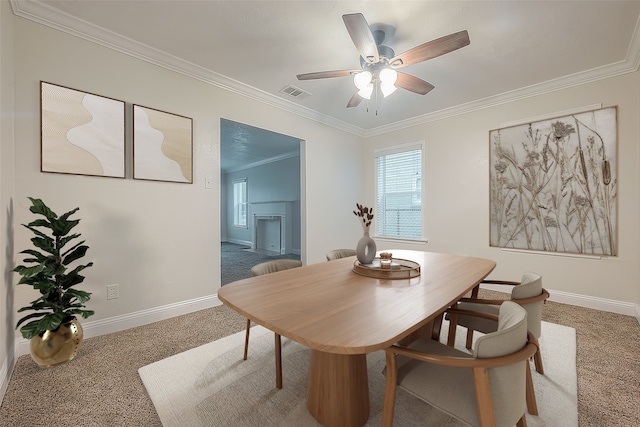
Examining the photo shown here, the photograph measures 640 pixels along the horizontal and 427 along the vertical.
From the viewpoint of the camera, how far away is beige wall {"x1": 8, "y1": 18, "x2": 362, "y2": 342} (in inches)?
78.5

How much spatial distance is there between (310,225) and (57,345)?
9.58 feet

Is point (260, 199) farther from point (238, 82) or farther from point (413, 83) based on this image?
point (413, 83)

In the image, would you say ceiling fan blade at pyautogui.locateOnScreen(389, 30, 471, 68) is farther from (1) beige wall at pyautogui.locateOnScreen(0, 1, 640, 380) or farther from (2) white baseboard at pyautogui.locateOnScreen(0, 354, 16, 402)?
(2) white baseboard at pyautogui.locateOnScreen(0, 354, 16, 402)

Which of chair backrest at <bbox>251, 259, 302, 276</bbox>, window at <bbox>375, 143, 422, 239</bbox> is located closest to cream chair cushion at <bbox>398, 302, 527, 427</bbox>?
chair backrest at <bbox>251, 259, 302, 276</bbox>

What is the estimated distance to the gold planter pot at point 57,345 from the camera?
1.74 meters

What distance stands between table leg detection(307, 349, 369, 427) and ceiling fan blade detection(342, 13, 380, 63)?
190 cm

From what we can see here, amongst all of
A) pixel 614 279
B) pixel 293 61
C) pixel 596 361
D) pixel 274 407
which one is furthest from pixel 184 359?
pixel 614 279

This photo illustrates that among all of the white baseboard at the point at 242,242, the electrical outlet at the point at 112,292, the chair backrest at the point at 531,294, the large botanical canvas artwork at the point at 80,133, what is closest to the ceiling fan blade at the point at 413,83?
the chair backrest at the point at 531,294

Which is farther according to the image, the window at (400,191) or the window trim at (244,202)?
the window trim at (244,202)

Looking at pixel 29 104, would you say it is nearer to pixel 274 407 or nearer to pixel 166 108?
pixel 166 108

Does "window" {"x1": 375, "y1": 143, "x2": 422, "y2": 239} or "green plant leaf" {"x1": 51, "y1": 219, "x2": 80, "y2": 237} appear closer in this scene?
"green plant leaf" {"x1": 51, "y1": 219, "x2": 80, "y2": 237}

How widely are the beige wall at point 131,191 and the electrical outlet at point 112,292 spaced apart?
0.04 m

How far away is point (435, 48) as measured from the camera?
179cm

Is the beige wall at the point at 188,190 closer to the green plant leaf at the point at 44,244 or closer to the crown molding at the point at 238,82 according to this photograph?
the crown molding at the point at 238,82
